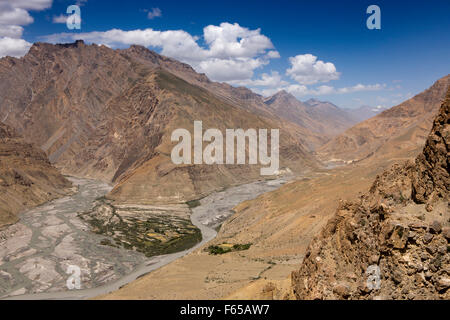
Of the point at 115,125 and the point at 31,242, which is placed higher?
the point at 115,125

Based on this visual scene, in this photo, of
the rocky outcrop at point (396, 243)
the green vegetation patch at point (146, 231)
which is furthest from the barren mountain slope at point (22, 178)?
the rocky outcrop at point (396, 243)

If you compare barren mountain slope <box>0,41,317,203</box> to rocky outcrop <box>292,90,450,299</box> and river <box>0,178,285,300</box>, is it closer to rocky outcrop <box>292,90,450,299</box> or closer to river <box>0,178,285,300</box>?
river <box>0,178,285,300</box>

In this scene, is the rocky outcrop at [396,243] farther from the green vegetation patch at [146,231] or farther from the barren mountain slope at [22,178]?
the barren mountain slope at [22,178]

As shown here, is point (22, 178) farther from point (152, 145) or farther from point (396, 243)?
point (396, 243)

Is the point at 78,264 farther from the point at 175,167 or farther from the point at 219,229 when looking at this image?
the point at 175,167

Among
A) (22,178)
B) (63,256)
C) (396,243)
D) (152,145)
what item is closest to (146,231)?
(63,256)
